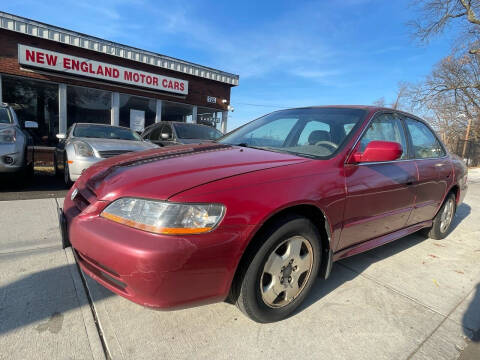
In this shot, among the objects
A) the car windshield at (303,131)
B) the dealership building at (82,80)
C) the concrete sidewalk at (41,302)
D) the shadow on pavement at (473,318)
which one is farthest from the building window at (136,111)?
the shadow on pavement at (473,318)

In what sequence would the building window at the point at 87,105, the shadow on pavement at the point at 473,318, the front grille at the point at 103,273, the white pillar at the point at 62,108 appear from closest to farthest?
the front grille at the point at 103,273 → the shadow on pavement at the point at 473,318 → the white pillar at the point at 62,108 → the building window at the point at 87,105

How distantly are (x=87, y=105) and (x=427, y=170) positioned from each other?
35.7 ft

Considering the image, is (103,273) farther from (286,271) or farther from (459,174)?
(459,174)

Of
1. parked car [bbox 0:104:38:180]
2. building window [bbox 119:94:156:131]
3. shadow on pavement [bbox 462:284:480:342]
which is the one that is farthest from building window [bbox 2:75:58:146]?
shadow on pavement [bbox 462:284:480:342]

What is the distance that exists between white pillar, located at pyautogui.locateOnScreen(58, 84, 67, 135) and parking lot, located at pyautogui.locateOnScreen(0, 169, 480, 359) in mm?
8282

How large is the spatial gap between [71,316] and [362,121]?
261 centimetres

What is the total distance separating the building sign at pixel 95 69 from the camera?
8789 millimetres

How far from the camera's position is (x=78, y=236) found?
1648mm

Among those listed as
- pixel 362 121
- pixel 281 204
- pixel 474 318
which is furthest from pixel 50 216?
pixel 474 318

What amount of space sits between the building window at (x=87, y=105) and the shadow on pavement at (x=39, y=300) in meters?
9.45

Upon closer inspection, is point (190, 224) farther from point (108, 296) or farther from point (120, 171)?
point (108, 296)

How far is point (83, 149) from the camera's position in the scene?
479 centimetres

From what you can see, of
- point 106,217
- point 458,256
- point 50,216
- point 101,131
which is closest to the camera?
point 106,217

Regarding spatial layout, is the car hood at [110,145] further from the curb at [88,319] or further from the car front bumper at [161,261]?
the car front bumper at [161,261]
